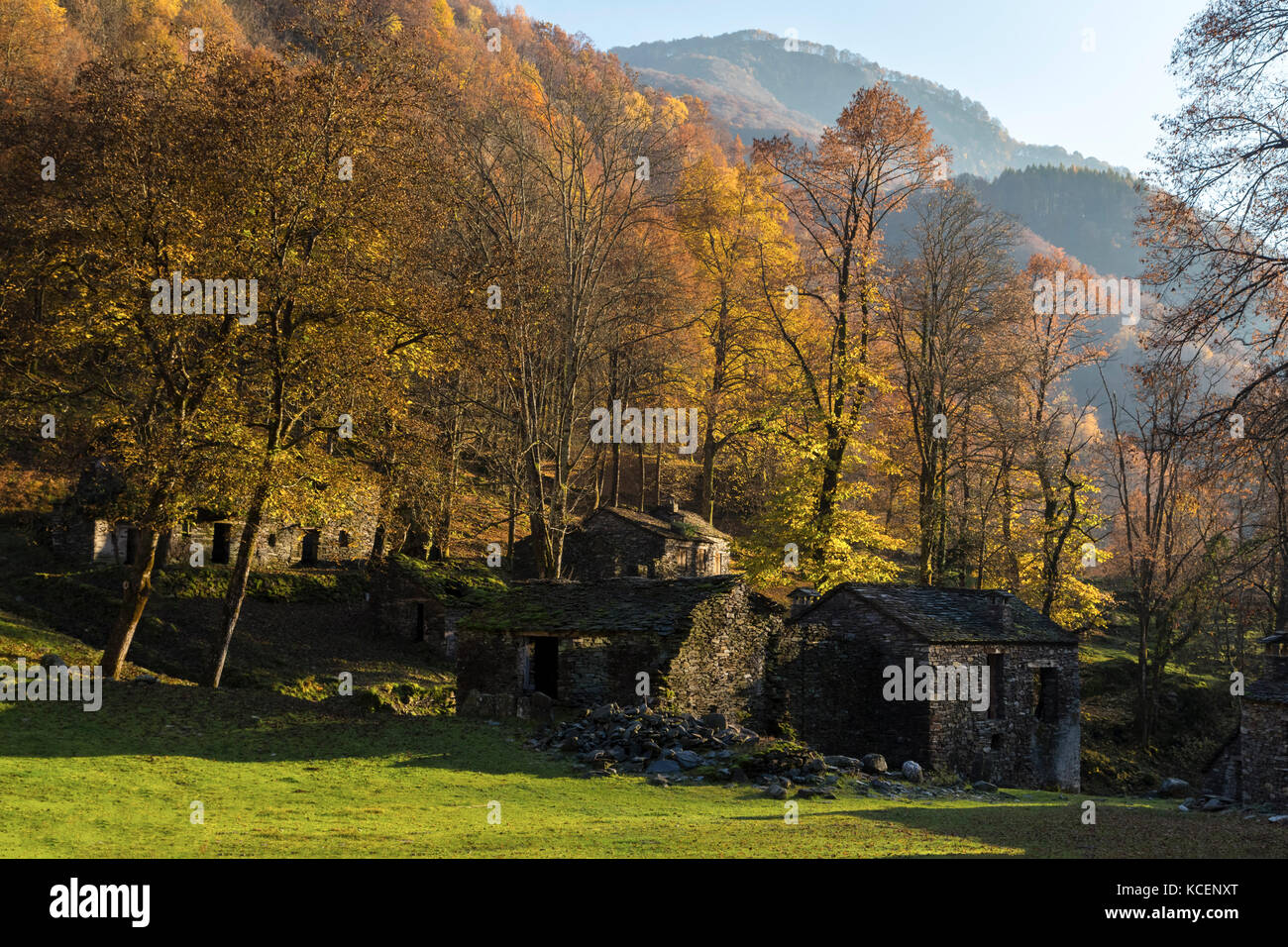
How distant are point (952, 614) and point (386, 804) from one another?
2109cm

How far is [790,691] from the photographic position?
28938 millimetres

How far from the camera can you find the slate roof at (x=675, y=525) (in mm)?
42375

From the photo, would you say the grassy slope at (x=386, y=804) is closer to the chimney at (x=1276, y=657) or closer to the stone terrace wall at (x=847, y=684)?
the stone terrace wall at (x=847, y=684)

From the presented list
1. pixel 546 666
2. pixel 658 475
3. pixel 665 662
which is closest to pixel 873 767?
pixel 665 662

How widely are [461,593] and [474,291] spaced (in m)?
16.1

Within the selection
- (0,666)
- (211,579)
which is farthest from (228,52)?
(211,579)

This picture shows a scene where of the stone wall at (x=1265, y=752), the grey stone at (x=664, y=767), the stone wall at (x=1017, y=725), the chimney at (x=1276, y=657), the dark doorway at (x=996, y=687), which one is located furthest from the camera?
the dark doorway at (x=996, y=687)

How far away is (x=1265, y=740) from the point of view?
90.9 feet

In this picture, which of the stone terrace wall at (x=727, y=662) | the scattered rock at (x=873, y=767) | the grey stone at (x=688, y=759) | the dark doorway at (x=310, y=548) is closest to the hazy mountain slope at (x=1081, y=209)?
the dark doorway at (x=310, y=548)

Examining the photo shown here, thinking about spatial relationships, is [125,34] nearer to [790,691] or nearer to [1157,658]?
[790,691]

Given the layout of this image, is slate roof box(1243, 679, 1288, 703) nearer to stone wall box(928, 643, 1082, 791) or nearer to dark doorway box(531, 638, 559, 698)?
stone wall box(928, 643, 1082, 791)

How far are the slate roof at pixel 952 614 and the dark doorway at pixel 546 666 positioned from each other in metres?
8.24

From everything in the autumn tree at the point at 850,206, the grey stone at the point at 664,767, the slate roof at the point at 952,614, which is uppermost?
the autumn tree at the point at 850,206

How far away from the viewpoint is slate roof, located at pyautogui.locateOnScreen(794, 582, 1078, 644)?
28781 millimetres
